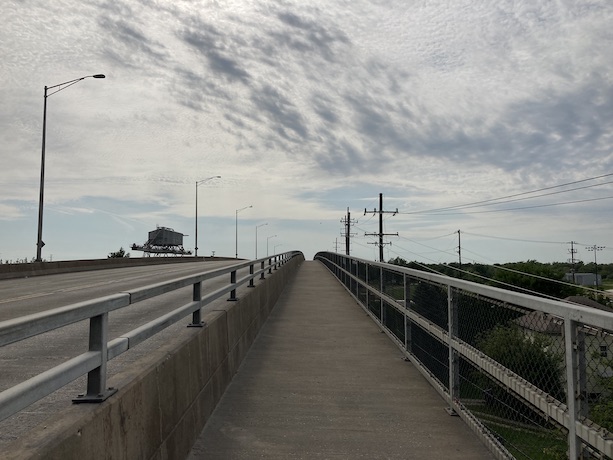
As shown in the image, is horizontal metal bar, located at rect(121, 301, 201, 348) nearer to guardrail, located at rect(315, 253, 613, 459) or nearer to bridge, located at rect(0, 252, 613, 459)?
bridge, located at rect(0, 252, 613, 459)

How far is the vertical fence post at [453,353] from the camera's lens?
617 centimetres

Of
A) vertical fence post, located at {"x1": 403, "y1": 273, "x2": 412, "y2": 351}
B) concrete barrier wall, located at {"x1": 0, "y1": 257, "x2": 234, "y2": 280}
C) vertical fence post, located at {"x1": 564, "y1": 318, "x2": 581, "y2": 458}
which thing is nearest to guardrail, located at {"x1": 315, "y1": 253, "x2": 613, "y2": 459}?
vertical fence post, located at {"x1": 564, "y1": 318, "x2": 581, "y2": 458}

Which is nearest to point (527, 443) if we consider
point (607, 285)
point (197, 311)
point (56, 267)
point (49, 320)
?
point (197, 311)

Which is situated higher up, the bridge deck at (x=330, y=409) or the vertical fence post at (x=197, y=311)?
the vertical fence post at (x=197, y=311)

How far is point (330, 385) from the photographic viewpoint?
24.6 feet

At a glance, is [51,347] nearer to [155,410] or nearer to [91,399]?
[155,410]

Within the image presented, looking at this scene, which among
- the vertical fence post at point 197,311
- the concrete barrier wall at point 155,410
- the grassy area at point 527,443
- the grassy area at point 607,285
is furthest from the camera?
the grassy area at point 607,285

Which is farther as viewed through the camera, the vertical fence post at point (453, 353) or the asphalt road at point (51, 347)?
the vertical fence post at point (453, 353)

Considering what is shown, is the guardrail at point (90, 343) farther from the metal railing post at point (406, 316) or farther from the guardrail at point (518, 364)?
the metal railing post at point (406, 316)

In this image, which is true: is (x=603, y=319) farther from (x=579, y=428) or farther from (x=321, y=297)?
(x=321, y=297)

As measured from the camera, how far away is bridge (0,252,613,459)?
3.25 metres

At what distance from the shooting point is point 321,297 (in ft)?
61.3

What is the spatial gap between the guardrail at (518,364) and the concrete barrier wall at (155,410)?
9.13 feet

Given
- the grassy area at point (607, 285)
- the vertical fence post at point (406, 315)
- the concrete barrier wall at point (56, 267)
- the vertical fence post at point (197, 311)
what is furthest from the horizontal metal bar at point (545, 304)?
the grassy area at point (607, 285)
